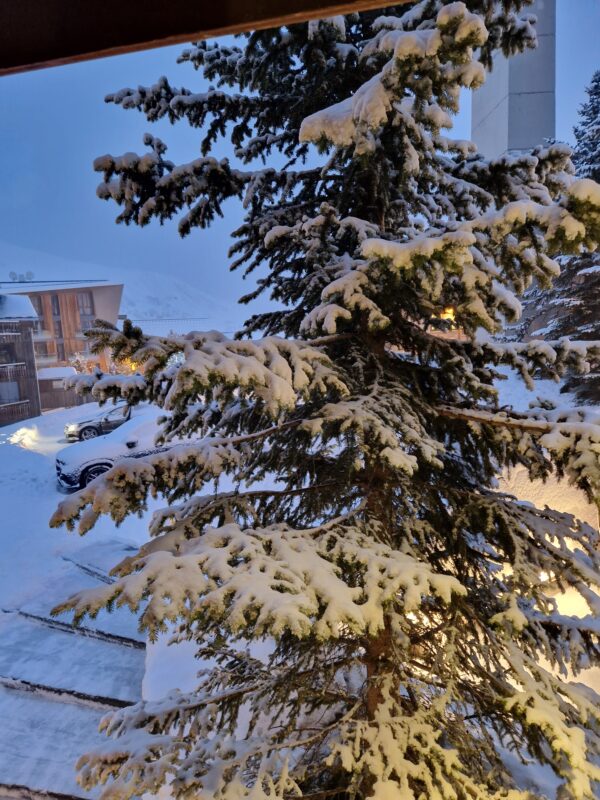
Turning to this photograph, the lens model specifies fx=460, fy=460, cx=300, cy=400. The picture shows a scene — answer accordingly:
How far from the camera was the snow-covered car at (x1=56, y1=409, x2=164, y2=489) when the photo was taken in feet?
24.0

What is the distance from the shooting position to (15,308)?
7.70 meters

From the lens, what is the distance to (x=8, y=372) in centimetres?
691

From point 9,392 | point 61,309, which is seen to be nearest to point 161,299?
point 61,309

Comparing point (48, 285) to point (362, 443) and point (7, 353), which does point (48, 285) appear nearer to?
point (7, 353)

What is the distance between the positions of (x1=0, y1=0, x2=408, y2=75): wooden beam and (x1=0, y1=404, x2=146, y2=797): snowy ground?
17.4ft

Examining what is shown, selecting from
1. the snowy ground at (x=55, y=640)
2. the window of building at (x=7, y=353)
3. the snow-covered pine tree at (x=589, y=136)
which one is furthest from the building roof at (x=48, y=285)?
the snow-covered pine tree at (x=589, y=136)

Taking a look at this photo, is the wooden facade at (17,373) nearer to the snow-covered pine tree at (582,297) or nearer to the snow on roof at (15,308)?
the snow on roof at (15,308)

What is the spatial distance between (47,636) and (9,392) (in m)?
3.52

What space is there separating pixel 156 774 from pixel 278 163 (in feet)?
10.9

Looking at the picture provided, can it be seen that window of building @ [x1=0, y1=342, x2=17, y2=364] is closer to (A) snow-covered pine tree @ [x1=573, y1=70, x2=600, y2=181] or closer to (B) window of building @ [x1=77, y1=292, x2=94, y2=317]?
(B) window of building @ [x1=77, y1=292, x2=94, y2=317]

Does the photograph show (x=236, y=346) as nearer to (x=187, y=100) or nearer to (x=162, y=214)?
(x=162, y=214)

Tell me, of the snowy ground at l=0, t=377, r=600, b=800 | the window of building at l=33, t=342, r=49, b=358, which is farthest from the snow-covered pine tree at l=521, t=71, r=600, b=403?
the window of building at l=33, t=342, r=49, b=358

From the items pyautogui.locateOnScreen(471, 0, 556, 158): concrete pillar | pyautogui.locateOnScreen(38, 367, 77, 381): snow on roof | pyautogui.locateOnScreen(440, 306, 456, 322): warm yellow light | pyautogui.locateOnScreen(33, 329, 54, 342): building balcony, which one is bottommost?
pyautogui.locateOnScreen(38, 367, 77, 381): snow on roof

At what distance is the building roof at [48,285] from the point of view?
7.45m
